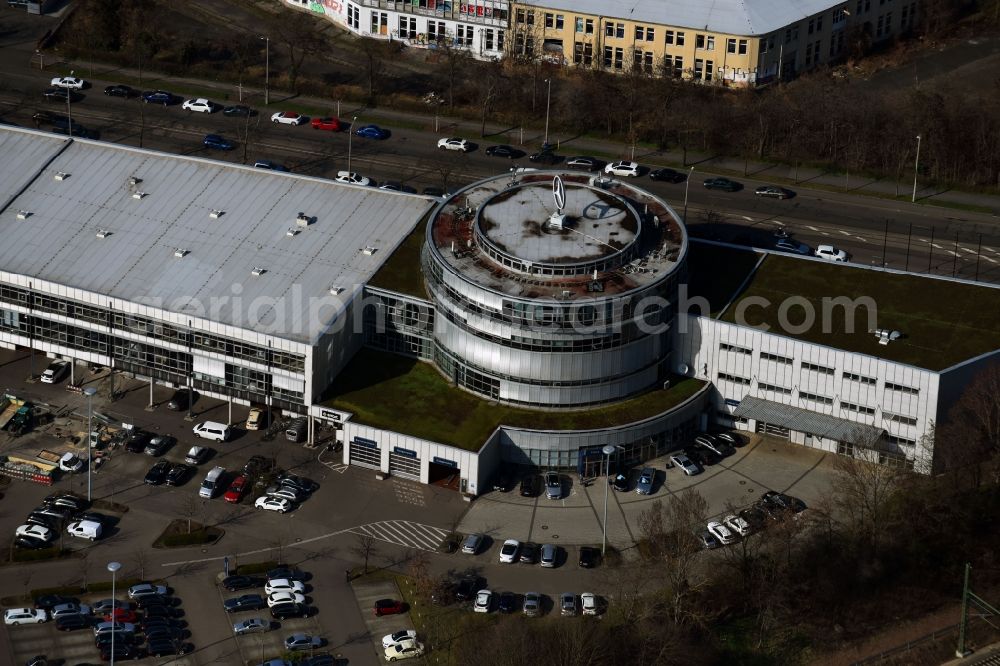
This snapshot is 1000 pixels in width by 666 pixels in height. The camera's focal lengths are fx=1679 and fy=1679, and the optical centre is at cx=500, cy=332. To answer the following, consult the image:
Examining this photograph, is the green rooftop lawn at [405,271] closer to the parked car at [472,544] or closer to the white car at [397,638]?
the parked car at [472,544]

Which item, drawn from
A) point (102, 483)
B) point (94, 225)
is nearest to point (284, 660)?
point (102, 483)

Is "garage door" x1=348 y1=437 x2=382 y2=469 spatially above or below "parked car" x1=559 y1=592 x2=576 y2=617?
above

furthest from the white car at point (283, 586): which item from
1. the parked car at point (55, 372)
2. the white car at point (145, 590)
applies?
the parked car at point (55, 372)

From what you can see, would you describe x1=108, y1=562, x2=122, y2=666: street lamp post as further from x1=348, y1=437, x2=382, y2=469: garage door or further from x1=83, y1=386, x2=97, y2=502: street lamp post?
x1=348, y1=437, x2=382, y2=469: garage door

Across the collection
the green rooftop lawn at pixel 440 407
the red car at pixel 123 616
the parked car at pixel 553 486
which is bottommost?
the red car at pixel 123 616

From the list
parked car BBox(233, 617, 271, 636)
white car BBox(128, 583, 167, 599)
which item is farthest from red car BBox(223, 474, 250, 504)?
parked car BBox(233, 617, 271, 636)

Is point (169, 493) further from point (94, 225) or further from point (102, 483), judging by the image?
point (94, 225)

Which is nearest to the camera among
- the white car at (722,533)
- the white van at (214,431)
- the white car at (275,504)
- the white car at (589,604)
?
the white car at (589,604)
